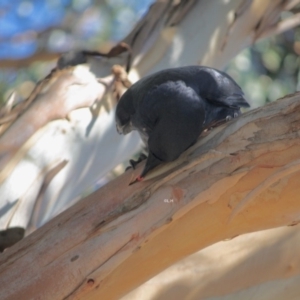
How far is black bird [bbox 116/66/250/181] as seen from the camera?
1209mm

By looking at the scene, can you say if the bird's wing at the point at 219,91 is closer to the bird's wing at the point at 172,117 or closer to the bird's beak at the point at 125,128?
the bird's wing at the point at 172,117

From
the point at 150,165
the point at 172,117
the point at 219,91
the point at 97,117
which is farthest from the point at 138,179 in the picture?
the point at 97,117

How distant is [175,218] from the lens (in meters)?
1.13

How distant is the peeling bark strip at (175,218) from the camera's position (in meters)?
1.10

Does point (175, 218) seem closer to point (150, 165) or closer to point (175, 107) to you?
point (150, 165)

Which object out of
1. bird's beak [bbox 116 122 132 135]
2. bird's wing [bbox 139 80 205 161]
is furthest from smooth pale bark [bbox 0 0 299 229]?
bird's wing [bbox 139 80 205 161]

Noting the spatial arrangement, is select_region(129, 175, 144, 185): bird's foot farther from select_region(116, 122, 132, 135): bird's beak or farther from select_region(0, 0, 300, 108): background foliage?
select_region(0, 0, 300, 108): background foliage

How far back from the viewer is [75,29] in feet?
11.2

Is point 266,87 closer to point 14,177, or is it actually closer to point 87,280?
point 14,177

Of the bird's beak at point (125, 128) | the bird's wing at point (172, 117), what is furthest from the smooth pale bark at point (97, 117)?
the bird's wing at point (172, 117)

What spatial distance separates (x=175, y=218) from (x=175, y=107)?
0.26m

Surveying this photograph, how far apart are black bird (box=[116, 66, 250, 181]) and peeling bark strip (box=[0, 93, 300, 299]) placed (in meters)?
0.05

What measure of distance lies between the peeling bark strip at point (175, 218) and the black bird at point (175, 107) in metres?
0.05

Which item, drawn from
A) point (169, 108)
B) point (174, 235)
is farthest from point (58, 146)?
point (174, 235)
